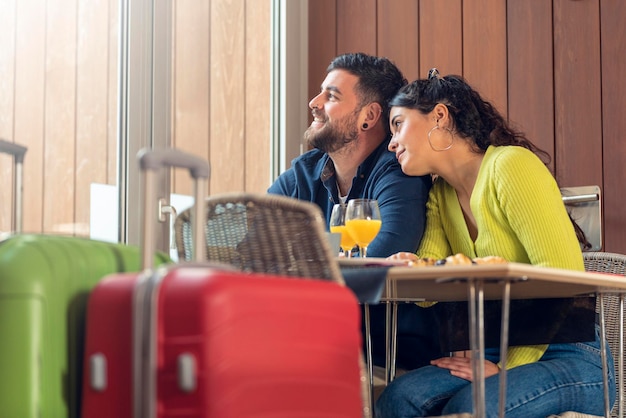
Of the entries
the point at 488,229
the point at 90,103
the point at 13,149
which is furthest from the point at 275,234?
the point at 90,103

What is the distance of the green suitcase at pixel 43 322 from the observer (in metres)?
1.33

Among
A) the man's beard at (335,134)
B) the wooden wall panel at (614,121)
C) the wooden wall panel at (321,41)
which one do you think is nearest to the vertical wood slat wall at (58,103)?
the man's beard at (335,134)

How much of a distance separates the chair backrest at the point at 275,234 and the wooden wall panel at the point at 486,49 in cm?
230

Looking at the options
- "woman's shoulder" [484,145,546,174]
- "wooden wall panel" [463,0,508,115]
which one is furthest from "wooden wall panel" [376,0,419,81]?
"woman's shoulder" [484,145,546,174]

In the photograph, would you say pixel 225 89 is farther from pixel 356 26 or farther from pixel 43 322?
pixel 43 322

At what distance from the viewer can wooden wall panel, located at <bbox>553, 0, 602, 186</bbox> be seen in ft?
11.2

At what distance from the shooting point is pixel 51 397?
1380 millimetres

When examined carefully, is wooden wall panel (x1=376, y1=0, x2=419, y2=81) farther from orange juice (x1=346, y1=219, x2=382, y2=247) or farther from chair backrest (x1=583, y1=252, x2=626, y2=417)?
orange juice (x1=346, y1=219, x2=382, y2=247)

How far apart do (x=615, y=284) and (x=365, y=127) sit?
134cm

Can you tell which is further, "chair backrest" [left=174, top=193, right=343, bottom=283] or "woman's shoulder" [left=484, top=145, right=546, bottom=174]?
"woman's shoulder" [left=484, top=145, right=546, bottom=174]

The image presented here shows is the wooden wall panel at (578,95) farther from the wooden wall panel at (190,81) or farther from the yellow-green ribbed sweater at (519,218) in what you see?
the wooden wall panel at (190,81)

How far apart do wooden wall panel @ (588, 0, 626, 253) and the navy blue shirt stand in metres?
0.87

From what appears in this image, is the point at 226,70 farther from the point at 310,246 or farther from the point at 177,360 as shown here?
the point at 177,360

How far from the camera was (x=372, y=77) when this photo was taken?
3.23 meters
